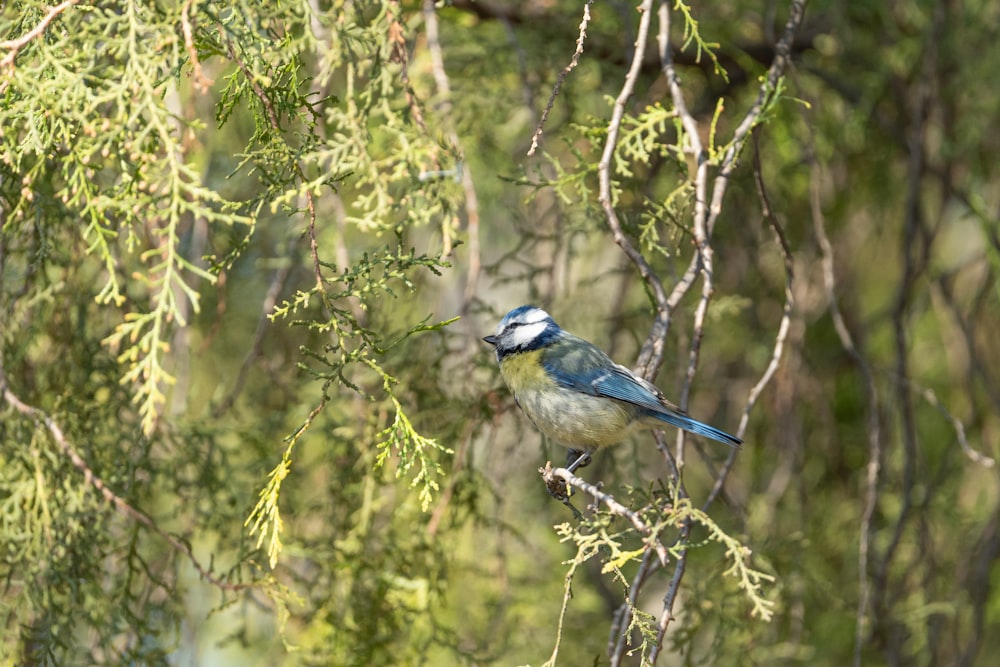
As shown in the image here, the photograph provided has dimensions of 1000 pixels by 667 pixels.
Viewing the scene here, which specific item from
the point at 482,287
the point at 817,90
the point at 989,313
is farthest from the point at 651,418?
the point at 482,287

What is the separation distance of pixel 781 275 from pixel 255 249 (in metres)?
2.36

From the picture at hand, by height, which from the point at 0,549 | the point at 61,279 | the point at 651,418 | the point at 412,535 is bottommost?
the point at 412,535

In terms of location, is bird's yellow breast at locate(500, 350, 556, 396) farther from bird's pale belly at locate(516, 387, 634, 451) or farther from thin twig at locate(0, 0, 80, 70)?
thin twig at locate(0, 0, 80, 70)

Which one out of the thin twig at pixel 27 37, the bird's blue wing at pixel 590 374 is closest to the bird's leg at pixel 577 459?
the bird's blue wing at pixel 590 374

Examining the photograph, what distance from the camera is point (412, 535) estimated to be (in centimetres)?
Answer: 343

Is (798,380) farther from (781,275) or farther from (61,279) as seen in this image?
(61,279)

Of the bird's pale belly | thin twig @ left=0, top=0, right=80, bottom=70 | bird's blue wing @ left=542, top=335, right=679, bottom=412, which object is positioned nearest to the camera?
thin twig @ left=0, top=0, right=80, bottom=70

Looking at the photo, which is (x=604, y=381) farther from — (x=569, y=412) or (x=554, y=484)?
(x=554, y=484)

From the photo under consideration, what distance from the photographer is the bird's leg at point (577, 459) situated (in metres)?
3.04

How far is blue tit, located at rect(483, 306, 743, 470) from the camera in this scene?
3.02 meters

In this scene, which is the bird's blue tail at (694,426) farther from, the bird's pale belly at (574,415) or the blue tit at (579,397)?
the bird's pale belly at (574,415)

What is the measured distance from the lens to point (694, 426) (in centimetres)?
285


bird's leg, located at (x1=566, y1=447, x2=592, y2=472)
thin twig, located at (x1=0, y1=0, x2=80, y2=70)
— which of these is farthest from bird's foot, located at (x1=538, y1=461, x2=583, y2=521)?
thin twig, located at (x1=0, y1=0, x2=80, y2=70)

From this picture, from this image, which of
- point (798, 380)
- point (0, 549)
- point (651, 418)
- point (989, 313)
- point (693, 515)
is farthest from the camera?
point (989, 313)
